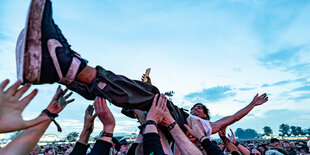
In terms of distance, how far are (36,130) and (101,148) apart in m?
0.61

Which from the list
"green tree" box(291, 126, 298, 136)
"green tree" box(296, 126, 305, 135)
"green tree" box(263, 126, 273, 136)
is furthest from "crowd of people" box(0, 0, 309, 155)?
"green tree" box(263, 126, 273, 136)

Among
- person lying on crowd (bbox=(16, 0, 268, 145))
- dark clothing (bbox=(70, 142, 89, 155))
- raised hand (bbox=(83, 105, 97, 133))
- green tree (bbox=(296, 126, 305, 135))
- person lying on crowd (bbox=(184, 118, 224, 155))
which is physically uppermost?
green tree (bbox=(296, 126, 305, 135))

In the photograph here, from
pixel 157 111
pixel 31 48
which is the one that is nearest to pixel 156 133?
pixel 157 111

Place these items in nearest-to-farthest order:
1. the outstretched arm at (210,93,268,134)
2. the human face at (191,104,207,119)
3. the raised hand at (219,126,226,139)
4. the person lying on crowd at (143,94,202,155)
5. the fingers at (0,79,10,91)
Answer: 1. the fingers at (0,79,10,91)
2. the person lying on crowd at (143,94,202,155)
3. the outstretched arm at (210,93,268,134)
4. the raised hand at (219,126,226,139)
5. the human face at (191,104,207,119)

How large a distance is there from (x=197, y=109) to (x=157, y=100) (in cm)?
231

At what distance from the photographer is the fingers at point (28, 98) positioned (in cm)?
162

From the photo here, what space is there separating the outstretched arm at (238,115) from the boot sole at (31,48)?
9.95 ft

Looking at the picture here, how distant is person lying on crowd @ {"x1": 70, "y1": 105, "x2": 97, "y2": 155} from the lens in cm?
224

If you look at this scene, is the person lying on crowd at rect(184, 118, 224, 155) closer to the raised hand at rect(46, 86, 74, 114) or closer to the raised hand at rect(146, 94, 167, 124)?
the raised hand at rect(146, 94, 167, 124)

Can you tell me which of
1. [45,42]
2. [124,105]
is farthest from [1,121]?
[124,105]

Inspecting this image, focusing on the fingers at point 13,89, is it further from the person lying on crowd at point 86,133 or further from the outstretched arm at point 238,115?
the outstretched arm at point 238,115

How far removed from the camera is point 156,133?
1.94 meters

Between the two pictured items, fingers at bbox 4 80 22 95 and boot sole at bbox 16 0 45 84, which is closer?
fingers at bbox 4 80 22 95

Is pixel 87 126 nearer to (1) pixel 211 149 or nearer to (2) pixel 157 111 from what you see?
(2) pixel 157 111
